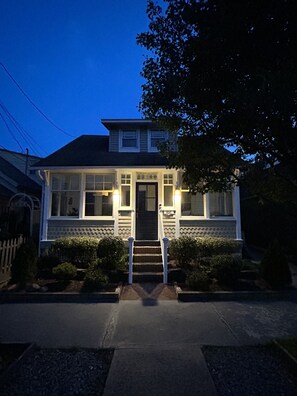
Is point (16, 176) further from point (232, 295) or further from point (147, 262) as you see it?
point (232, 295)

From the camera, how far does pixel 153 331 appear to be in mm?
4445

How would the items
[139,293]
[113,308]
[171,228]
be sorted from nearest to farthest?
[113,308]
[139,293]
[171,228]

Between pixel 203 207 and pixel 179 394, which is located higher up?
pixel 203 207

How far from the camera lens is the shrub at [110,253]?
799 centimetres

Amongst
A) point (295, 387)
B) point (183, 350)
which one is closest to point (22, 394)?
point (183, 350)

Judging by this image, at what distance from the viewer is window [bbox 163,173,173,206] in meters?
11.0

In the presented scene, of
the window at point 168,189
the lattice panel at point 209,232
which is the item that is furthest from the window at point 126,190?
the lattice panel at point 209,232

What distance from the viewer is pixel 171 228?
10414 millimetres

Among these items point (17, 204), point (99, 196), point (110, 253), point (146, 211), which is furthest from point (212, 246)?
point (17, 204)

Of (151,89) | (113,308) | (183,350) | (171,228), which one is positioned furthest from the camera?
(171,228)

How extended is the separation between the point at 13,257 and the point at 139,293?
13.3ft

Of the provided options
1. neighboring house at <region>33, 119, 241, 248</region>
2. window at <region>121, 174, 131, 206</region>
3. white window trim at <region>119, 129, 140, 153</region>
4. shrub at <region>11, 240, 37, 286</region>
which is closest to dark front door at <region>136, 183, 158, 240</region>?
neighboring house at <region>33, 119, 241, 248</region>

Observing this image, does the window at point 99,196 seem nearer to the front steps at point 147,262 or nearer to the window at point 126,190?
the window at point 126,190

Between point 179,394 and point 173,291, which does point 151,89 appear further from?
point 173,291
